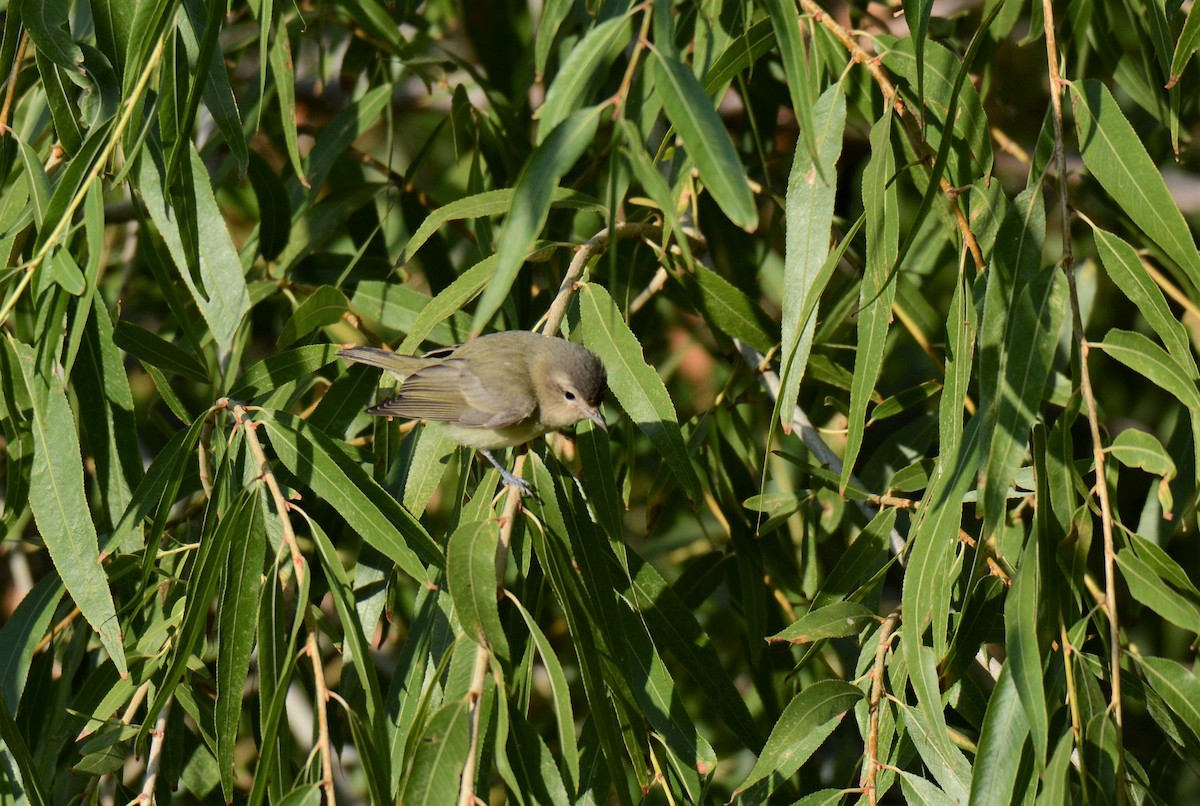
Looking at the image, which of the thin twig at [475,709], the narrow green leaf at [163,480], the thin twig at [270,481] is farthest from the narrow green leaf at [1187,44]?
Answer: the narrow green leaf at [163,480]

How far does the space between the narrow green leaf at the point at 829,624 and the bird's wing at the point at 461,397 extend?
84 centimetres

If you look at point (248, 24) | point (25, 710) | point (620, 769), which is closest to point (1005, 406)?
point (620, 769)

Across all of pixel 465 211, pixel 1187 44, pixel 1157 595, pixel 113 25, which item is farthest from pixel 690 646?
pixel 113 25

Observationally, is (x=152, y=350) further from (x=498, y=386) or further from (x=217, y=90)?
(x=498, y=386)

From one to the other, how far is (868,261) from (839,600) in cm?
66

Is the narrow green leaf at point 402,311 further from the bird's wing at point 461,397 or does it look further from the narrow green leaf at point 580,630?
the narrow green leaf at point 580,630

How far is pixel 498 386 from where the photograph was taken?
2715 mm

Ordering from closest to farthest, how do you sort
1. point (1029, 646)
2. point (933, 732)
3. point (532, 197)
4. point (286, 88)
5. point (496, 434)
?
1. point (532, 197)
2. point (1029, 646)
3. point (933, 732)
4. point (286, 88)
5. point (496, 434)

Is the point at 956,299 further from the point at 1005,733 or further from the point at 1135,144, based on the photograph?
the point at 1005,733

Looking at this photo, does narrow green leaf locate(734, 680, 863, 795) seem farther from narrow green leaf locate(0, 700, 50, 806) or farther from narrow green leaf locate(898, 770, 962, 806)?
narrow green leaf locate(0, 700, 50, 806)

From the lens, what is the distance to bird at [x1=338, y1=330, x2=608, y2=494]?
2551mm

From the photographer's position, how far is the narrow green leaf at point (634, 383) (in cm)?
219

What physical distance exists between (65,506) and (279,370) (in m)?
0.48

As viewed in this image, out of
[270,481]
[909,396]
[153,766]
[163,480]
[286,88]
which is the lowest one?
[153,766]
